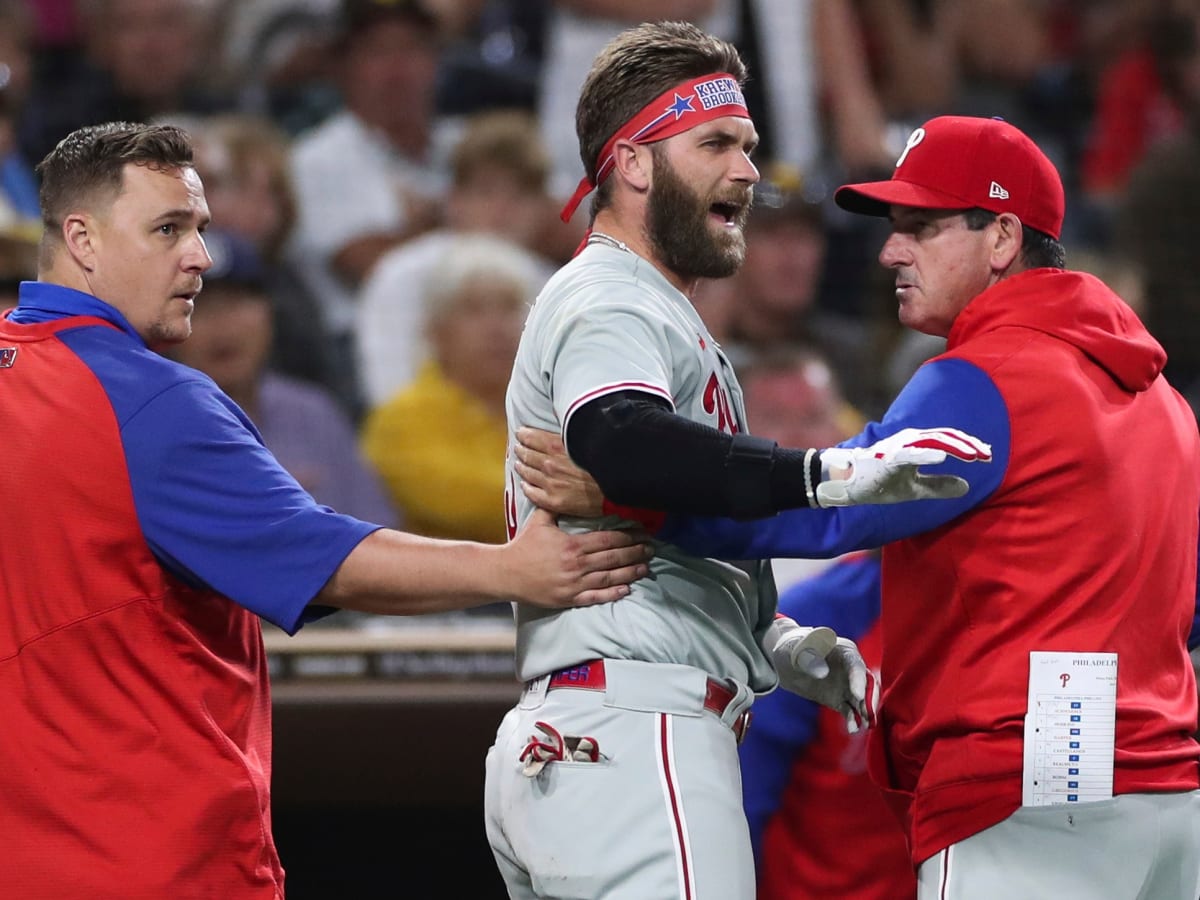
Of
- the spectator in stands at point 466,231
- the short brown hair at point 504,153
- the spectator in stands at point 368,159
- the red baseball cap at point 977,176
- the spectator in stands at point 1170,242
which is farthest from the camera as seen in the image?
the spectator in stands at point 1170,242

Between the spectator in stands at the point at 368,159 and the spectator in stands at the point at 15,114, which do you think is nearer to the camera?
the spectator in stands at the point at 15,114

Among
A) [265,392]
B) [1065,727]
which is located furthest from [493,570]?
[265,392]

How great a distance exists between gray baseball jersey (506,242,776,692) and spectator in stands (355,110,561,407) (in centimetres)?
245

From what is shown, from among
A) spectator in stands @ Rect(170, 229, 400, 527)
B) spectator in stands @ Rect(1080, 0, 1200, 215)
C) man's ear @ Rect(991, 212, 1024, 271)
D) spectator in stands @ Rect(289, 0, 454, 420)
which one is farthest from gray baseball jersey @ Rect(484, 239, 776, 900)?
spectator in stands @ Rect(1080, 0, 1200, 215)

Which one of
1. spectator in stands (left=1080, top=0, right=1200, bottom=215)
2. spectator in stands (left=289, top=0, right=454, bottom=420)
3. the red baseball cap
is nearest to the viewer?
the red baseball cap

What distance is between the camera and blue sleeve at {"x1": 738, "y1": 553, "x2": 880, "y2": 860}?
3.34m

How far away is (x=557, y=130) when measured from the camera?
603 cm

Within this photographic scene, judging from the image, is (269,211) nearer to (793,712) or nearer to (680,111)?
(793,712)

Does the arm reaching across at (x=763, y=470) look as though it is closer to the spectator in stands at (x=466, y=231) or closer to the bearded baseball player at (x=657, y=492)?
the bearded baseball player at (x=657, y=492)

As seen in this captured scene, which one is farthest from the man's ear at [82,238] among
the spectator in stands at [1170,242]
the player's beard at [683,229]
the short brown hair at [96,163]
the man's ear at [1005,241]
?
the spectator in stands at [1170,242]

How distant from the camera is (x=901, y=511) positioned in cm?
261

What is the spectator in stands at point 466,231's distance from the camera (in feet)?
17.0

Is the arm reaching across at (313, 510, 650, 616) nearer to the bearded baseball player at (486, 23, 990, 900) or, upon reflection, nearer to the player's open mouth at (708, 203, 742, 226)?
the bearded baseball player at (486, 23, 990, 900)

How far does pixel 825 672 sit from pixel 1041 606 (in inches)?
15.6
